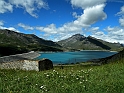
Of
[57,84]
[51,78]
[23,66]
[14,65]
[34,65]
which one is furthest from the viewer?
[14,65]

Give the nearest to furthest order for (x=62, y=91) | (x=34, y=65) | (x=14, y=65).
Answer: (x=62, y=91)
(x=34, y=65)
(x=14, y=65)

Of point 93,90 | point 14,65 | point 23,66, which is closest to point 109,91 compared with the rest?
point 93,90

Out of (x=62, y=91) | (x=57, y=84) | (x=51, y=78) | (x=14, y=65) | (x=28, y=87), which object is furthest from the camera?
(x=14, y=65)

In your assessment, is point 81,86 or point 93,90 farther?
point 81,86

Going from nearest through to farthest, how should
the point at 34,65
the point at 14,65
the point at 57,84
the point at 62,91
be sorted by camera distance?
the point at 62,91
the point at 57,84
the point at 34,65
the point at 14,65

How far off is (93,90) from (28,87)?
3782 mm

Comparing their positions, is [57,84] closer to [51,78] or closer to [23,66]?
[51,78]

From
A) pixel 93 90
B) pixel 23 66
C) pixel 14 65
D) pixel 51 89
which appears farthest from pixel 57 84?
pixel 14 65

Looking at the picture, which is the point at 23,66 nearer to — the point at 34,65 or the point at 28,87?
the point at 34,65

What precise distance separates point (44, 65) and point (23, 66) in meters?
6.77

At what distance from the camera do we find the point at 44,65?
3766cm

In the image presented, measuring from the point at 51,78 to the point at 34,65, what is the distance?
2378 centimetres

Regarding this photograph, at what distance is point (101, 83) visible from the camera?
476 inches

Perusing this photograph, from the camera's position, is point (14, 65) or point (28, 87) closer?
point (28, 87)
